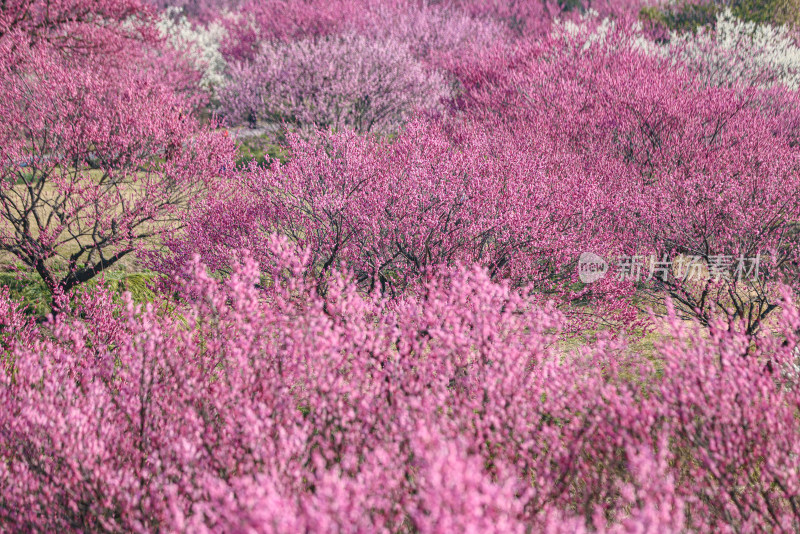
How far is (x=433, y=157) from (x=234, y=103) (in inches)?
546

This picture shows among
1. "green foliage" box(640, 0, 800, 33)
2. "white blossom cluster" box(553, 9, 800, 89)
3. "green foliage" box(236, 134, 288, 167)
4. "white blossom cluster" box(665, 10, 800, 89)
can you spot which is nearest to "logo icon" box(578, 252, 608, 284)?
"white blossom cluster" box(553, 9, 800, 89)

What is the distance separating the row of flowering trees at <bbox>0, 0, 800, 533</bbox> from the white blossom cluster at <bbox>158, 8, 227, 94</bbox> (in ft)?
26.2

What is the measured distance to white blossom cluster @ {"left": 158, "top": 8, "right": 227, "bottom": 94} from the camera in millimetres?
28638

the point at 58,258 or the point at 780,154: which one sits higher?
the point at 780,154

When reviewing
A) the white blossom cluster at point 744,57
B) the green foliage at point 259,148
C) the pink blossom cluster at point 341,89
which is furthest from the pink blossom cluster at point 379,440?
the white blossom cluster at point 744,57

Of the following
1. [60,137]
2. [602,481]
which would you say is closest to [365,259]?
[602,481]

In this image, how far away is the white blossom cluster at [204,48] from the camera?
28638 mm

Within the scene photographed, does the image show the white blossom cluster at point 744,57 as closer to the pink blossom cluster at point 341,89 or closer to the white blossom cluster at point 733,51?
the white blossom cluster at point 733,51

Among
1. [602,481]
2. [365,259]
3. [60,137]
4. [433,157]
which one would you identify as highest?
Answer: [433,157]

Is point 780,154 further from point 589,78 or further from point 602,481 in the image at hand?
point 602,481

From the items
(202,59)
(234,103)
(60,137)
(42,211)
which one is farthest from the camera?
(202,59)

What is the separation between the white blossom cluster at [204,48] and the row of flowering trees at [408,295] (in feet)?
26.2

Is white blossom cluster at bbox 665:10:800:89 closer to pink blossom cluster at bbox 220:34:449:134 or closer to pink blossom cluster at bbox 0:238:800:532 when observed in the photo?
pink blossom cluster at bbox 220:34:449:134

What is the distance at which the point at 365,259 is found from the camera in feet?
27.7
